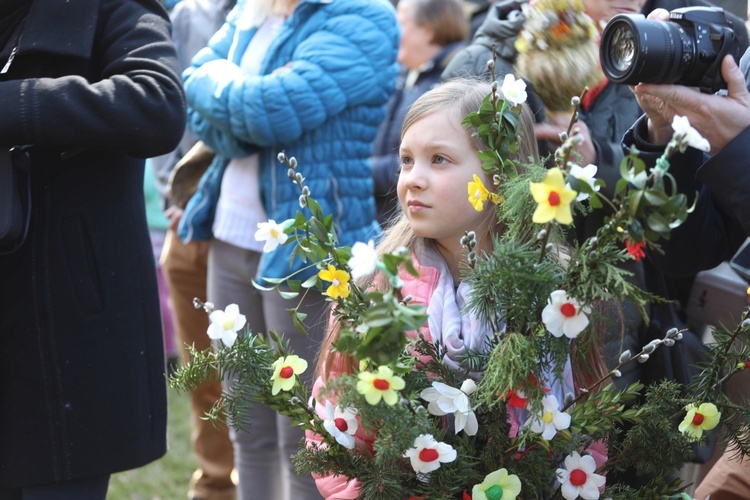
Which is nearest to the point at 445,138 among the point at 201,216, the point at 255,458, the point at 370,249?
the point at 370,249

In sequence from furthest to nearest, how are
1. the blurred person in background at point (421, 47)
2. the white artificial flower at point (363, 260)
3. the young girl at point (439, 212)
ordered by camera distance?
the blurred person in background at point (421, 47)
the young girl at point (439, 212)
the white artificial flower at point (363, 260)

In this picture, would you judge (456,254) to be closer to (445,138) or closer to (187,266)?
(445,138)

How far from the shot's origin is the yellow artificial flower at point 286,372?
1.38 m

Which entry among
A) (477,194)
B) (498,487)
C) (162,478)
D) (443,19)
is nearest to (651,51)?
(477,194)

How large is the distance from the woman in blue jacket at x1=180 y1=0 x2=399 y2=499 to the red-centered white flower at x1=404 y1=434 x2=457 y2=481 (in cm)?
136

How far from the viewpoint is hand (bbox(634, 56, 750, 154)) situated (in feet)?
5.55

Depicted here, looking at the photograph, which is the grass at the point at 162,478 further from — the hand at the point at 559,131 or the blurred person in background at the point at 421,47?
the hand at the point at 559,131

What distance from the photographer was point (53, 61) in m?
2.13

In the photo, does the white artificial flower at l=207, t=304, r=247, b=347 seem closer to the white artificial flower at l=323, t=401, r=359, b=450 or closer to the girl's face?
the white artificial flower at l=323, t=401, r=359, b=450

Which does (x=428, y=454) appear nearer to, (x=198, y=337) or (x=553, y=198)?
(x=553, y=198)

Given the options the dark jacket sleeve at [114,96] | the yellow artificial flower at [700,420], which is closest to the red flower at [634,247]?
the yellow artificial flower at [700,420]

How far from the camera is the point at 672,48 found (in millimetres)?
1668

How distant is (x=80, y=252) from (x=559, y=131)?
1.13m

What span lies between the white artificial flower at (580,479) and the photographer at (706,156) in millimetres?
571
